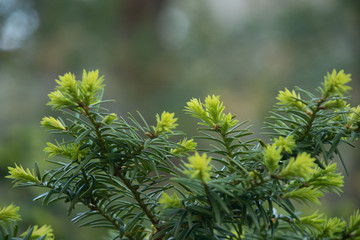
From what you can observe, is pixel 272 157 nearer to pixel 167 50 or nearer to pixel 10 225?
pixel 10 225

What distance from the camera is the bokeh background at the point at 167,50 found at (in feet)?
7.89

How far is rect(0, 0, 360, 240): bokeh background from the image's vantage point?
2406 mm

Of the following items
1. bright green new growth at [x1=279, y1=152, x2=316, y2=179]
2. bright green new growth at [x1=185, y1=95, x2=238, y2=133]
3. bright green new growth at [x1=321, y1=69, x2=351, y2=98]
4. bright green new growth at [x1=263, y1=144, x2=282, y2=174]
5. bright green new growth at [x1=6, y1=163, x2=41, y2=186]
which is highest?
bright green new growth at [x1=6, y1=163, x2=41, y2=186]

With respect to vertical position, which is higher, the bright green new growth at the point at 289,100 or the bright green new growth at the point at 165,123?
the bright green new growth at the point at 165,123

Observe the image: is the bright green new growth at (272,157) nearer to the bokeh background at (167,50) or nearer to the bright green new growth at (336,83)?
the bright green new growth at (336,83)

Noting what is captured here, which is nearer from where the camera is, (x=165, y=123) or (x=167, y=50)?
(x=165, y=123)

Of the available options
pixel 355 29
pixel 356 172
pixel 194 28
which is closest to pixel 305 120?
pixel 356 172

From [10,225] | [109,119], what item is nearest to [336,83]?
[109,119]

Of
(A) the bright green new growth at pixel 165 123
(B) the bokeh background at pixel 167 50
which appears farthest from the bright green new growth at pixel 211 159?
(B) the bokeh background at pixel 167 50

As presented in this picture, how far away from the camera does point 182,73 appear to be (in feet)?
10.9

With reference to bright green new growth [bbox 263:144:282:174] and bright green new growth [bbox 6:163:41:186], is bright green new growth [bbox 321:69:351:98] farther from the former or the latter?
bright green new growth [bbox 6:163:41:186]

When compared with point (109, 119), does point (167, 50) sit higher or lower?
higher

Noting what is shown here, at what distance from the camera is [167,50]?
3.22m

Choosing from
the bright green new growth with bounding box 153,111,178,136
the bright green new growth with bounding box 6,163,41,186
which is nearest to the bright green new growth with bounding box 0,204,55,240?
the bright green new growth with bounding box 6,163,41,186
